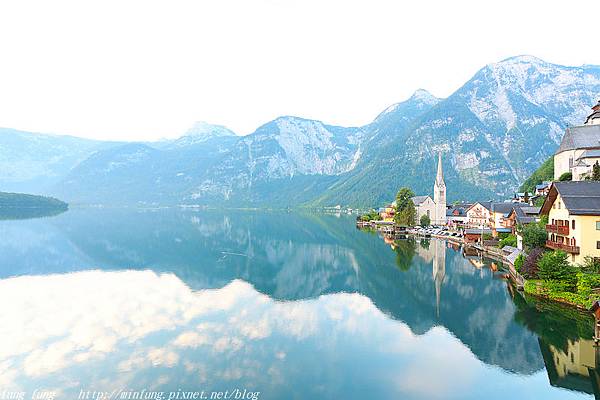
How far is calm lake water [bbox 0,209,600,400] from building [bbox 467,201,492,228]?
46.6m

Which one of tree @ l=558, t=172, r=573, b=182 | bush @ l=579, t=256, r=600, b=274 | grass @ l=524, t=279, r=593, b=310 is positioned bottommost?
grass @ l=524, t=279, r=593, b=310

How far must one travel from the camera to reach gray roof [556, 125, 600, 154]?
7406cm

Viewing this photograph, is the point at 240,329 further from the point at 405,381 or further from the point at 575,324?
the point at 575,324

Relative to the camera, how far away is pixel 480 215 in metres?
115

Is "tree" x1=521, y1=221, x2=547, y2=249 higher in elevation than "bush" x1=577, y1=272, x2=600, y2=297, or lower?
higher

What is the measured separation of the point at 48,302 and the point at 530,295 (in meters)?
45.6

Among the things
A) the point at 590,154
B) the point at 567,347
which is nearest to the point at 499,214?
the point at 590,154

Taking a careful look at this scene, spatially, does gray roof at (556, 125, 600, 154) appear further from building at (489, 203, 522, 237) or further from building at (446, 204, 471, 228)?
building at (446, 204, 471, 228)

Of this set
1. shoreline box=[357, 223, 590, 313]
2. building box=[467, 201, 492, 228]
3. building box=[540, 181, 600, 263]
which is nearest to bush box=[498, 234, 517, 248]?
shoreline box=[357, 223, 590, 313]

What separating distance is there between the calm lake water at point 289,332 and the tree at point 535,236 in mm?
5578

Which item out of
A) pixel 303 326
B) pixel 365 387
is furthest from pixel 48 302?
pixel 365 387

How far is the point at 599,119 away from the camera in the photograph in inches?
3147

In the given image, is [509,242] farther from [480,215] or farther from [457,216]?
[457,216]

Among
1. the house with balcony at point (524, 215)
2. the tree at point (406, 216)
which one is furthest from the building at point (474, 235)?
the tree at point (406, 216)
